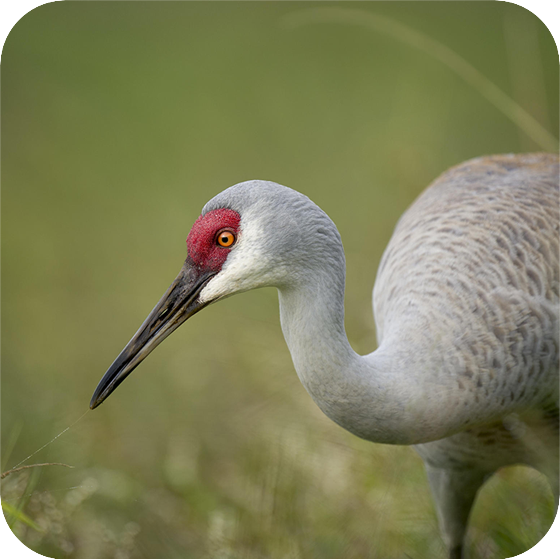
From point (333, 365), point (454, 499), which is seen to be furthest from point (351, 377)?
point (454, 499)

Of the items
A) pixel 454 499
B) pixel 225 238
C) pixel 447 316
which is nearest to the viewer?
pixel 225 238

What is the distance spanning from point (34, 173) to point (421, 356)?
1.56 m

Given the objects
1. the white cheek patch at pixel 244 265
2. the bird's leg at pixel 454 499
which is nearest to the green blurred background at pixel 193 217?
the bird's leg at pixel 454 499

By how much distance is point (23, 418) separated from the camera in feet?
Result: 7.50

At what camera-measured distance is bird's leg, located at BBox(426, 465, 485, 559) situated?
2129 millimetres

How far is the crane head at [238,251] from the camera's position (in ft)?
4.67

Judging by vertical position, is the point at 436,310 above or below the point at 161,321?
above

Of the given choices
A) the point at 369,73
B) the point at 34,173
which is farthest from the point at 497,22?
the point at 34,173

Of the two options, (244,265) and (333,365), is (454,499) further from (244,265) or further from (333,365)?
(244,265)

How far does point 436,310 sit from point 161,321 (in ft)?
2.47

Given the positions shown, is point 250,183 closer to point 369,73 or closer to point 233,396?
point 369,73

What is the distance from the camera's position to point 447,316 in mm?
1732

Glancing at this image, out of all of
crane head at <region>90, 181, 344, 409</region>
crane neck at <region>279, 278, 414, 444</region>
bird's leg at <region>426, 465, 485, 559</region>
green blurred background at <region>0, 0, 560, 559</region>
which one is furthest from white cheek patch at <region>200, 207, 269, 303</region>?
bird's leg at <region>426, 465, 485, 559</region>

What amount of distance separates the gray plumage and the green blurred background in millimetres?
278
